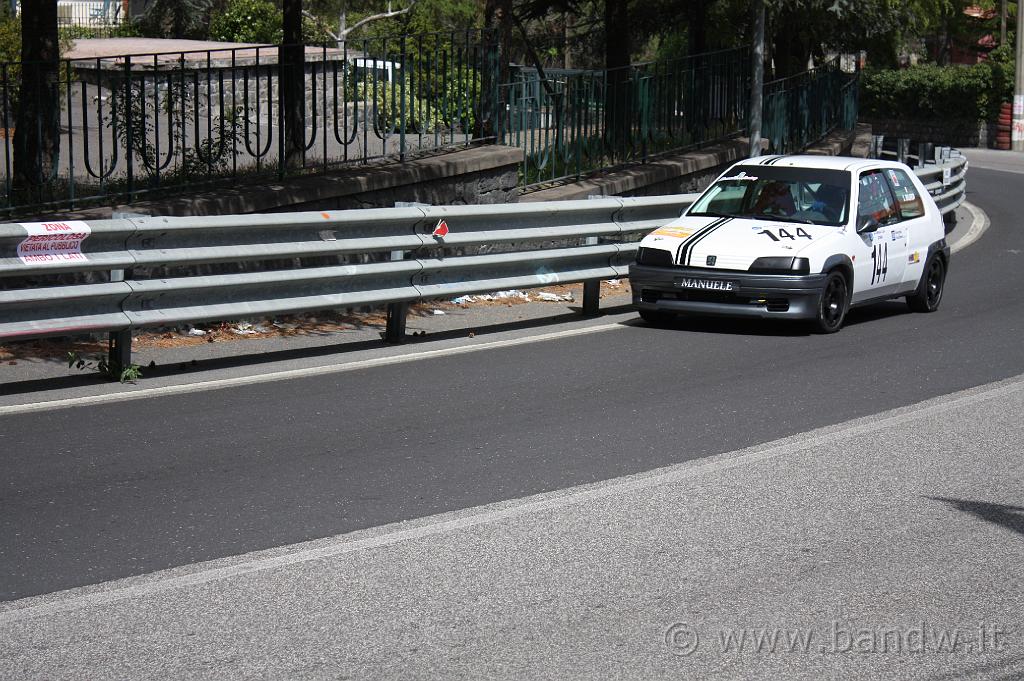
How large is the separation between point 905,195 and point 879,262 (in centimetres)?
117

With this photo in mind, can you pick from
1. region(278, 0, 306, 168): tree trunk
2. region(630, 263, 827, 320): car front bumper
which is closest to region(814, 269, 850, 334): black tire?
region(630, 263, 827, 320): car front bumper

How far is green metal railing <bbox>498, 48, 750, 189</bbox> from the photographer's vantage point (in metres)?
16.9

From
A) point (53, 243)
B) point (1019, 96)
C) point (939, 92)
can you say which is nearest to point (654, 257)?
point (53, 243)

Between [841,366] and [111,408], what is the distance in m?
5.23

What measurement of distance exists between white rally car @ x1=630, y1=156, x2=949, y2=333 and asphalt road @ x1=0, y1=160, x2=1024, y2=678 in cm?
90

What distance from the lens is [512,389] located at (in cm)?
930

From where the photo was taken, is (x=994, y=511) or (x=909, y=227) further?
(x=909, y=227)

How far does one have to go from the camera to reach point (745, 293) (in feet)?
38.6

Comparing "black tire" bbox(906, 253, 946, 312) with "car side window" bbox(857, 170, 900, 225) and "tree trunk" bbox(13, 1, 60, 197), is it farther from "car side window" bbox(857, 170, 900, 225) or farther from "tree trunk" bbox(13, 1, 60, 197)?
"tree trunk" bbox(13, 1, 60, 197)

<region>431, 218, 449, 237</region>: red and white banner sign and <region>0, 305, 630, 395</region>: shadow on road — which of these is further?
<region>431, 218, 449, 237</region>: red and white banner sign

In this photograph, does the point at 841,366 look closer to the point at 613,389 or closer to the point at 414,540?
the point at 613,389

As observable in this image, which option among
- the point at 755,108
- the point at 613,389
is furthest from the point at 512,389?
the point at 755,108

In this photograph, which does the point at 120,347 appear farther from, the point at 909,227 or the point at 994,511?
the point at 909,227

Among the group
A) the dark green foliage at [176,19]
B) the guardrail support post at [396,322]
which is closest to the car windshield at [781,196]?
the guardrail support post at [396,322]
